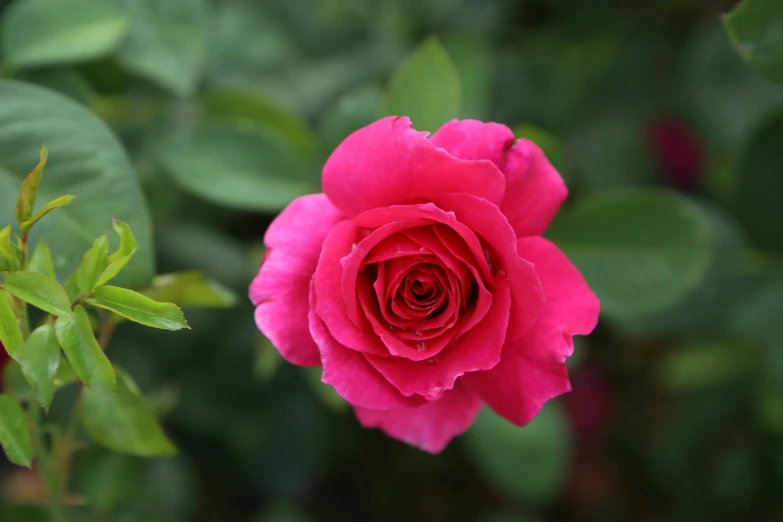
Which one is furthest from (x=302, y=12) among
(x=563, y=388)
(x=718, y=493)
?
(x=718, y=493)

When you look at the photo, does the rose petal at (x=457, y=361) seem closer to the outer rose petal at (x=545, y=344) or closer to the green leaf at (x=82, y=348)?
the outer rose petal at (x=545, y=344)

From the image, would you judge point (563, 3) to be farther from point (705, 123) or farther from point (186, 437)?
point (186, 437)

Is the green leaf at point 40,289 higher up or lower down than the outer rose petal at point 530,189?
lower down

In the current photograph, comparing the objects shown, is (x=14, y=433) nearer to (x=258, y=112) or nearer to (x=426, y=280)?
(x=426, y=280)

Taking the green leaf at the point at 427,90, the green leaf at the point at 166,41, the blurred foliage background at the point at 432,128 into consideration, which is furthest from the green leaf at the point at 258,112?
the green leaf at the point at 427,90

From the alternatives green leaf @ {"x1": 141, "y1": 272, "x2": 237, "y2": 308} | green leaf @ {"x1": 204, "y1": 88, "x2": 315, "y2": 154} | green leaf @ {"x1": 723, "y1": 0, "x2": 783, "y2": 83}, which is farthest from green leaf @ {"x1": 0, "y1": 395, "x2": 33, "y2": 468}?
green leaf @ {"x1": 723, "y1": 0, "x2": 783, "y2": 83}

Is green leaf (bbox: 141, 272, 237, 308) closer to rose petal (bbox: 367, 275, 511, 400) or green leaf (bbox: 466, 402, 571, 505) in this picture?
rose petal (bbox: 367, 275, 511, 400)

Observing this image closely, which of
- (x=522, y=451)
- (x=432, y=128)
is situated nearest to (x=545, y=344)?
(x=432, y=128)

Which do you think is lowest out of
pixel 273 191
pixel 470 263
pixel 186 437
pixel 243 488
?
pixel 243 488
